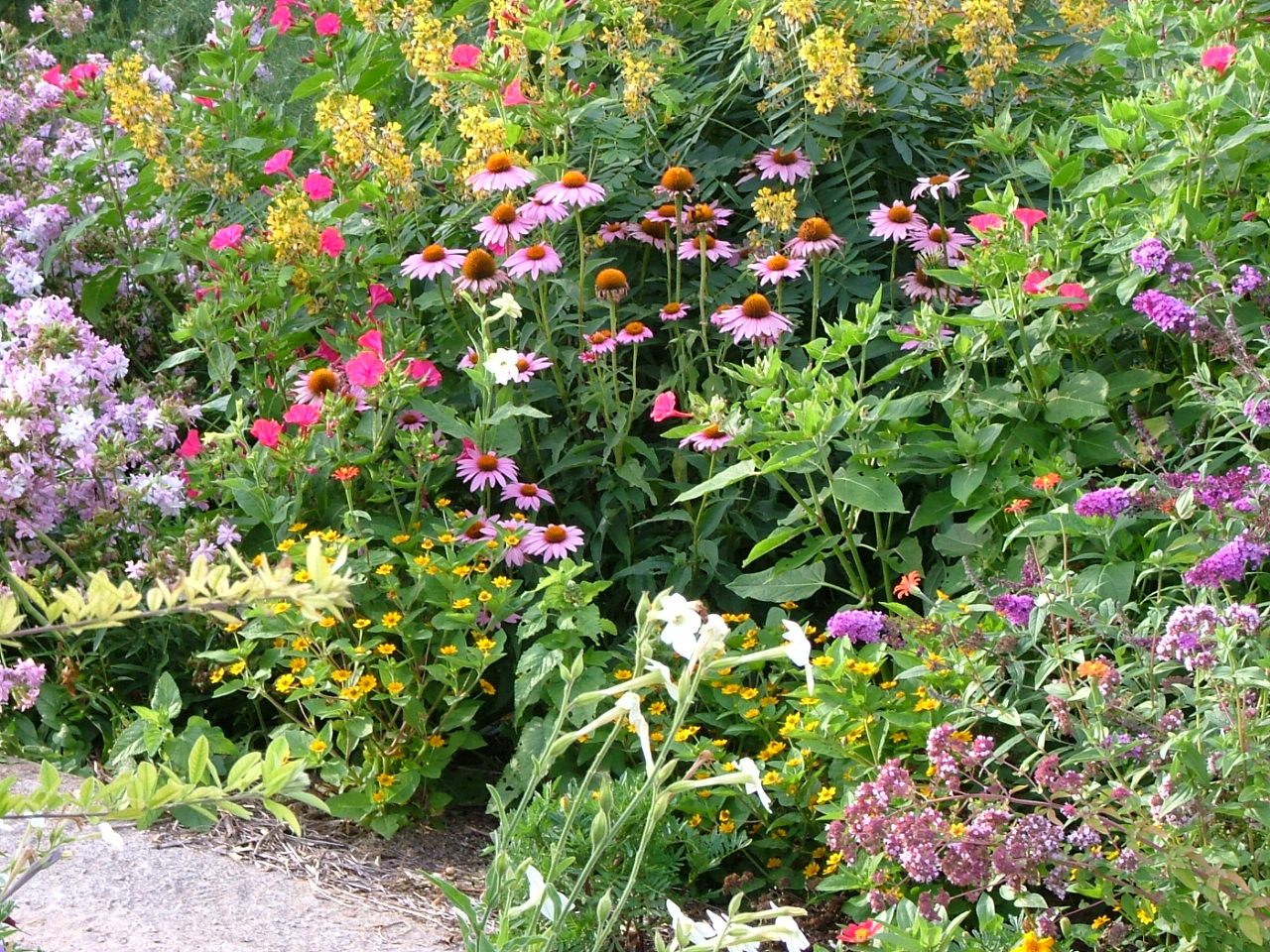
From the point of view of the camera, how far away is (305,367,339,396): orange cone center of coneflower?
10.2 feet

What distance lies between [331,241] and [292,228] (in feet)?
0.31

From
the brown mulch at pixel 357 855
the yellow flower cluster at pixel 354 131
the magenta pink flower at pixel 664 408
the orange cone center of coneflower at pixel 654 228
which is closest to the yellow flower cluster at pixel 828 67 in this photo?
the orange cone center of coneflower at pixel 654 228

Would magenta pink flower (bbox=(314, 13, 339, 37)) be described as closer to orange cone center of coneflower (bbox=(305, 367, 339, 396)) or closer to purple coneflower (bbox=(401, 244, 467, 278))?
purple coneflower (bbox=(401, 244, 467, 278))

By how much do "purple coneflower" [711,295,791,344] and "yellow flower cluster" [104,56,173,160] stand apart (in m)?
1.55

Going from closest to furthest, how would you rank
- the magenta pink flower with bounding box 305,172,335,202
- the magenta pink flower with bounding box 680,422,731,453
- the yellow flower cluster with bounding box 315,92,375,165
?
the magenta pink flower with bounding box 680,422,731,453, the yellow flower cluster with bounding box 315,92,375,165, the magenta pink flower with bounding box 305,172,335,202

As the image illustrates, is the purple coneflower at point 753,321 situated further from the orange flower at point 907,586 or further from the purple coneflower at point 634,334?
the orange flower at point 907,586

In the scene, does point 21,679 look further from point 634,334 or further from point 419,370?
point 634,334

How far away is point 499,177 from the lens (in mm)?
3127

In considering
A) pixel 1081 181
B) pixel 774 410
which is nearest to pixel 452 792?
pixel 774 410

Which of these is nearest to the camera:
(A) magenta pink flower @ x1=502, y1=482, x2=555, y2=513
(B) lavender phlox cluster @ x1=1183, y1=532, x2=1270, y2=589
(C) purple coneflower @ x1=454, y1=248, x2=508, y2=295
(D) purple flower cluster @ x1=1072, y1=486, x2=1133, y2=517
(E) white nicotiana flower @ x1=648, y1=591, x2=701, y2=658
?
(E) white nicotiana flower @ x1=648, y1=591, x2=701, y2=658

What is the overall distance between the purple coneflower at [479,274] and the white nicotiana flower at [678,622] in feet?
6.16

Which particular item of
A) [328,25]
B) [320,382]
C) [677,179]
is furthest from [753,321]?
[328,25]

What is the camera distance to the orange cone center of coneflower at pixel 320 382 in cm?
311

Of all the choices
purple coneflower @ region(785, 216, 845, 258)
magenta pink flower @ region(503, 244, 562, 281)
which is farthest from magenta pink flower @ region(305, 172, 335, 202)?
purple coneflower @ region(785, 216, 845, 258)
